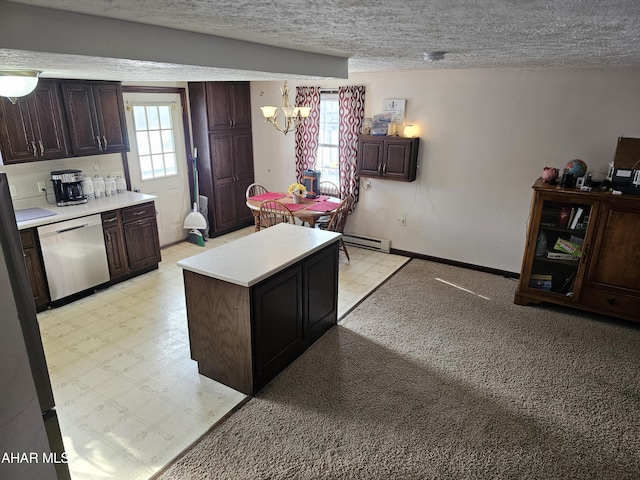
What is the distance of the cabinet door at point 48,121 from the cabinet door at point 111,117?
38cm

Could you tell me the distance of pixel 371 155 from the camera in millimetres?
5129

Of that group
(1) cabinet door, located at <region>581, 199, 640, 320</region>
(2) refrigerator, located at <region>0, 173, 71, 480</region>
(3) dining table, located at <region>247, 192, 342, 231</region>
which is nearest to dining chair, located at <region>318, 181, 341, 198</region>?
(3) dining table, located at <region>247, 192, 342, 231</region>

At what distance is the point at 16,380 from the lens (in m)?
1.15

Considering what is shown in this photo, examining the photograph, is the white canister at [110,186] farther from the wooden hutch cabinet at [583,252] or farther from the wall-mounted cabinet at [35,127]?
the wooden hutch cabinet at [583,252]

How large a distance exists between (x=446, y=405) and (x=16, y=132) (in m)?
4.33

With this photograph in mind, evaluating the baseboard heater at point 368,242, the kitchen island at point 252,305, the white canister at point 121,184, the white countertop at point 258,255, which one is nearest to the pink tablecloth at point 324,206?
the baseboard heater at point 368,242

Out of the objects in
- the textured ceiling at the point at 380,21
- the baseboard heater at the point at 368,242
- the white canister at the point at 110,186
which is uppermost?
the textured ceiling at the point at 380,21

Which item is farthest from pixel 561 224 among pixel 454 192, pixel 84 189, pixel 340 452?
pixel 84 189

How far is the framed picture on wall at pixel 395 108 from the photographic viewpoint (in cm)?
494

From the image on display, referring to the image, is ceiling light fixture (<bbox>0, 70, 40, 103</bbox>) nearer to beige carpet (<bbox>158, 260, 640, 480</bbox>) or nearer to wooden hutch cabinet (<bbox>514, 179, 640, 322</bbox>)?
beige carpet (<bbox>158, 260, 640, 480</bbox>)

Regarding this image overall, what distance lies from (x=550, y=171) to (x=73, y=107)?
15.6 ft

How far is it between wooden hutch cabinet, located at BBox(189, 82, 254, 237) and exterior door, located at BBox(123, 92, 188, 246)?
0.26m

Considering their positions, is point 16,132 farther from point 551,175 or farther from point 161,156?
point 551,175

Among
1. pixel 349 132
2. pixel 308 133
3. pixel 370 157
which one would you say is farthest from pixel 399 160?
pixel 308 133
